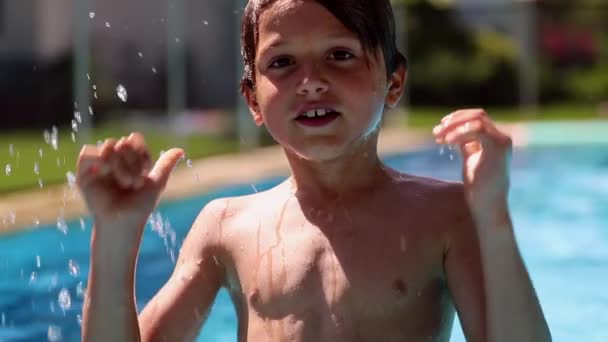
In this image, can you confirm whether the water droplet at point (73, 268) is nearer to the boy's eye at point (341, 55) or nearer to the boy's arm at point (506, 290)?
the boy's eye at point (341, 55)

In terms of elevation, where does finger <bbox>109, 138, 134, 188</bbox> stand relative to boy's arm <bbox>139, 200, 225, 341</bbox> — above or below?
above

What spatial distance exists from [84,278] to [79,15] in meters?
5.01

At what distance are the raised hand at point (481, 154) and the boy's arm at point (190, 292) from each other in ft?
2.18

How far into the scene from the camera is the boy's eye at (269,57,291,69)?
201cm

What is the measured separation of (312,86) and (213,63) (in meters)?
15.6

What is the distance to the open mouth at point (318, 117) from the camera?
1.95 m

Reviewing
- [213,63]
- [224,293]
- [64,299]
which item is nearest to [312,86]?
[224,293]

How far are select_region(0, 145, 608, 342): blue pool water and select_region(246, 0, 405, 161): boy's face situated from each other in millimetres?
2294

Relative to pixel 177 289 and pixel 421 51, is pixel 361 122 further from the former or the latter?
pixel 421 51

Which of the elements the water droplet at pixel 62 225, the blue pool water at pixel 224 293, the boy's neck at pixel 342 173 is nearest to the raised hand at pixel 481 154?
the boy's neck at pixel 342 173

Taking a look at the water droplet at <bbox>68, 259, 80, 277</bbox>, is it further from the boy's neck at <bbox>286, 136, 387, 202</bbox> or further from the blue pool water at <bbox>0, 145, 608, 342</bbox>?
the boy's neck at <bbox>286, 136, 387, 202</bbox>

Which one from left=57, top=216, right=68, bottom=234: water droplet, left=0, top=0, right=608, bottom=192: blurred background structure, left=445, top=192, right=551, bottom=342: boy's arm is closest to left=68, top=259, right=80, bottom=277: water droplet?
→ left=57, top=216, right=68, bottom=234: water droplet

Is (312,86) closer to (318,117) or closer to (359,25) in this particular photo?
(318,117)

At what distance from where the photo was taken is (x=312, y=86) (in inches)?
75.5
